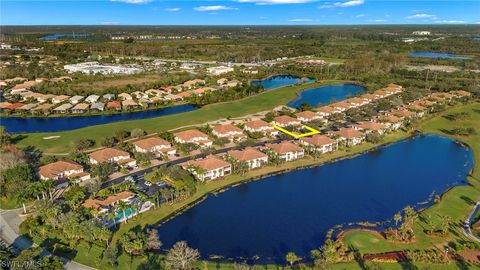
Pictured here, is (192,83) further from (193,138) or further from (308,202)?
(308,202)

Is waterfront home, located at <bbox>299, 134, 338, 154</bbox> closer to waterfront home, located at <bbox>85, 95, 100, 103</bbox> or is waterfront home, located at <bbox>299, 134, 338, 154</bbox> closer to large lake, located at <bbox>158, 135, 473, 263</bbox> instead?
large lake, located at <bbox>158, 135, 473, 263</bbox>

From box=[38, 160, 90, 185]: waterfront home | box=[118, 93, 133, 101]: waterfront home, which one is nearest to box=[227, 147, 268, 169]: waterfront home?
box=[38, 160, 90, 185]: waterfront home

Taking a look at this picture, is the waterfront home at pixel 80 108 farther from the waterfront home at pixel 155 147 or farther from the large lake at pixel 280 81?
the large lake at pixel 280 81

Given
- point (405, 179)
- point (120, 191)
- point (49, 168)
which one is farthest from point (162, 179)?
point (405, 179)

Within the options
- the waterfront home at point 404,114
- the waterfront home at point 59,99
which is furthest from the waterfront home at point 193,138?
the waterfront home at point 59,99

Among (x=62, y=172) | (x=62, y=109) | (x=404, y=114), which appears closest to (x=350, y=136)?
(x=404, y=114)
